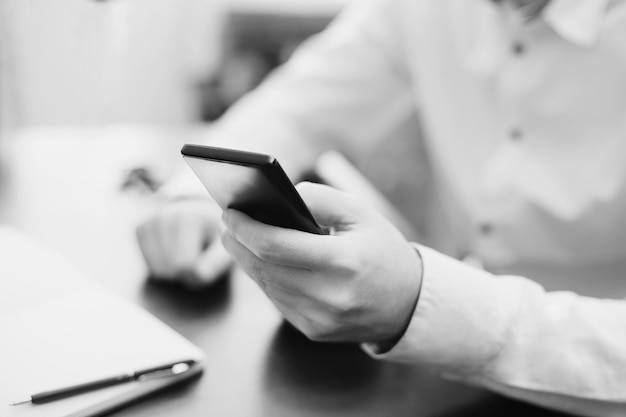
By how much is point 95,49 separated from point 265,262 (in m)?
1.53

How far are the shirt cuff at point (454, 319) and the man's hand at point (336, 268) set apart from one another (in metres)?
0.01

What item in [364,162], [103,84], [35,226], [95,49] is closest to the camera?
[35,226]

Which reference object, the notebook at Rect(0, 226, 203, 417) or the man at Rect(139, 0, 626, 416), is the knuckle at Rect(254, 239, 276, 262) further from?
the notebook at Rect(0, 226, 203, 417)

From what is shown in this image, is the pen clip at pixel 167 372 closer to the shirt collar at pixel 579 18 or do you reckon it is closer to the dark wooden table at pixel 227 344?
the dark wooden table at pixel 227 344

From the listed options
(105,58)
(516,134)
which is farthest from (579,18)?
(105,58)

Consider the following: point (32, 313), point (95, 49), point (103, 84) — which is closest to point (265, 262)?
point (32, 313)

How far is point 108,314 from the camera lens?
22.7 inches

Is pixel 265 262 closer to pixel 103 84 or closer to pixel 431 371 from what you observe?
pixel 431 371

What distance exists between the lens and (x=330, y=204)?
0.49 m

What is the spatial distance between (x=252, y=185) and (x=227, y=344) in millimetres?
207

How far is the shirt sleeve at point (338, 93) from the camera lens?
39.6 inches

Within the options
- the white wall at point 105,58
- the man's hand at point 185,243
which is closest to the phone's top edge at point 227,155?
the man's hand at point 185,243

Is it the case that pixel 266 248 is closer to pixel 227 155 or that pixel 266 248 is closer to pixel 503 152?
pixel 227 155

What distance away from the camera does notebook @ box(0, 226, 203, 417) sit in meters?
0.47
